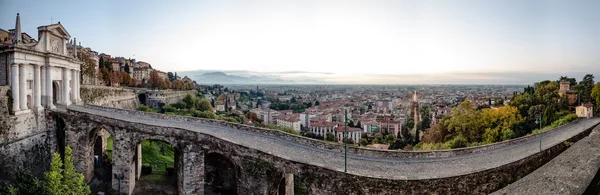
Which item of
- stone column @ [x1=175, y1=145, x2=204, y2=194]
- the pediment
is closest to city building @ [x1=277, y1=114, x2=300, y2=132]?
the pediment

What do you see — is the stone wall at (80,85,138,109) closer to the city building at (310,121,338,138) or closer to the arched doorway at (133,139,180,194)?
the arched doorway at (133,139,180,194)

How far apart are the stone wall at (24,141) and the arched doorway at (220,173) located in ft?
27.6

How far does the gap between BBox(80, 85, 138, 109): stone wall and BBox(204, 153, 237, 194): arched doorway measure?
1524cm

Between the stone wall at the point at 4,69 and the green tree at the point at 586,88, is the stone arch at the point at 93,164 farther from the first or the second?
the green tree at the point at 586,88

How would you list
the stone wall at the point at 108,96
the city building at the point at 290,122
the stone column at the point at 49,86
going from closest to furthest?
the stone column at the point at 49,86
the stone wall at the point at 108,96
the city building at the point at 290,122

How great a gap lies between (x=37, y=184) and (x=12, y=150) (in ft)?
Result: 20.5

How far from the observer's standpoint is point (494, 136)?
2780 cm

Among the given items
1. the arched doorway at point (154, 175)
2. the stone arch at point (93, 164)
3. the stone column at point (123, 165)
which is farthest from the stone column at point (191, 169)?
the stone arch at point (93, 164)

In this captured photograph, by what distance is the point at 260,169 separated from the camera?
38.5 feet

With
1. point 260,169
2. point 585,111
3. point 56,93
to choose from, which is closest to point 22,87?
point 56,93

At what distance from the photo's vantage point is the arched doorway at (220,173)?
16500 millimetres

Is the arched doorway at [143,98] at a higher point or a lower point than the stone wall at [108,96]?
lower

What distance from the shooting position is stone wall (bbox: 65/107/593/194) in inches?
367

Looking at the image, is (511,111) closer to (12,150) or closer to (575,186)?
(575,186)
